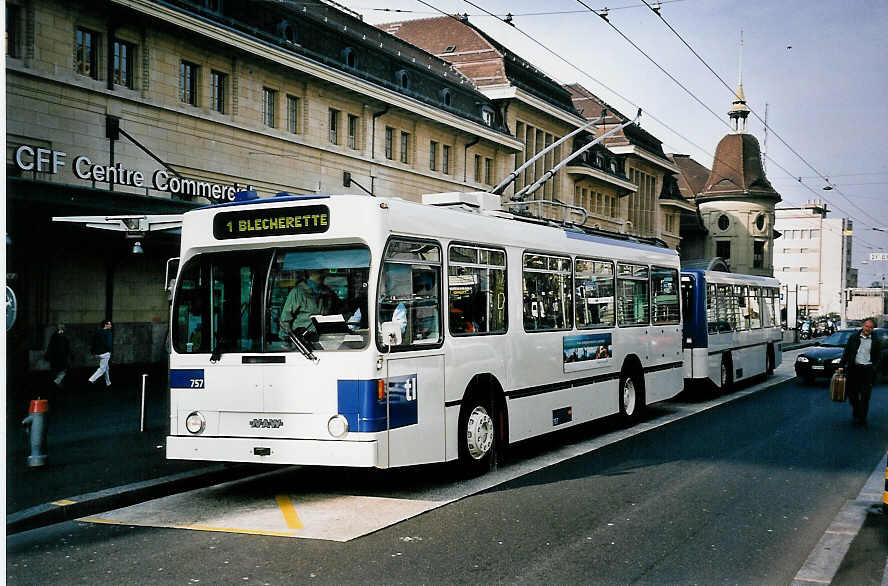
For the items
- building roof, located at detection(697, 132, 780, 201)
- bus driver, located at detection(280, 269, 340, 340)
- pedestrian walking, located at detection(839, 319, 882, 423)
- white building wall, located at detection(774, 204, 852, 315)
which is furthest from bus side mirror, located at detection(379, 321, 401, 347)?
white building wall, located at detection(774, 204, 852, 315)

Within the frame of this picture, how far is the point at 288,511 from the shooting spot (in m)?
8.93

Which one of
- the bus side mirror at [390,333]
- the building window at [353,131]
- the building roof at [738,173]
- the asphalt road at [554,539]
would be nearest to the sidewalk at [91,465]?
the asphalt road at [554,539]

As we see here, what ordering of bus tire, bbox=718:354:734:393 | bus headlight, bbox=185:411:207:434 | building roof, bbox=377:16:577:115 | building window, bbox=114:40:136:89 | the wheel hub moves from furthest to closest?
building roof, bbox=377:16:577:115, building window, bbox=114:40:136:89, bus tire, bbox=718:354:734:393, the wheel hub, bus headlight, bbox=185:411:207:434

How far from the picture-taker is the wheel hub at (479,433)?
10.5 m

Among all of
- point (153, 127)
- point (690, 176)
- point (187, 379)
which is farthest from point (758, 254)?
point (187, 379)

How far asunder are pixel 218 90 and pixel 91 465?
19229 millimetres

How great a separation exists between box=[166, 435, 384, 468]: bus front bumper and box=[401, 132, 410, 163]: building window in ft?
94.0

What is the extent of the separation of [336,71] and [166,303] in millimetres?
9546

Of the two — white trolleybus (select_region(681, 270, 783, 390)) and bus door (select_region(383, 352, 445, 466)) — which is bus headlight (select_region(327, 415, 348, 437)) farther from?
white trolleybus (select_region(681, 270, 783, 390))

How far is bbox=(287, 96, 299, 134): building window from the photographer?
3105cm

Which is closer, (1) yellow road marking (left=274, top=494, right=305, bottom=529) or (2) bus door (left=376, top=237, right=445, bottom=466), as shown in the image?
(1) yellow road marking (left=274, top=494, right=305, bottom=529)

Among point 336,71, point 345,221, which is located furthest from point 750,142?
point 345,221

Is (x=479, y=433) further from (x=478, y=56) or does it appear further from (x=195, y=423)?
(x=478, y=56)

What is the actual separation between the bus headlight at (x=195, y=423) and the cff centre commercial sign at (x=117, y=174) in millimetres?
11480
